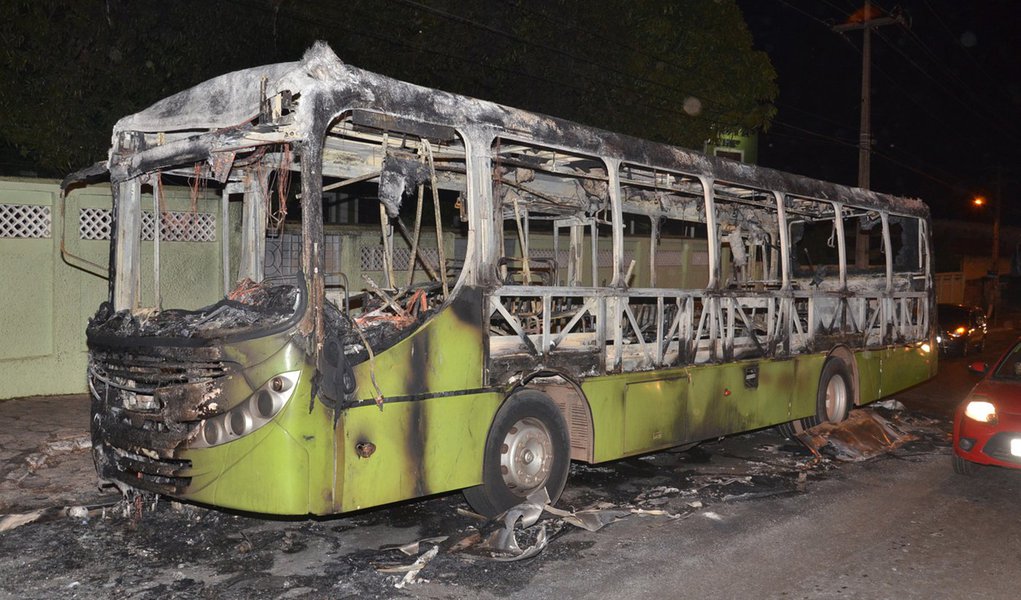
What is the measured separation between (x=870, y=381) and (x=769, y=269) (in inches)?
76.4

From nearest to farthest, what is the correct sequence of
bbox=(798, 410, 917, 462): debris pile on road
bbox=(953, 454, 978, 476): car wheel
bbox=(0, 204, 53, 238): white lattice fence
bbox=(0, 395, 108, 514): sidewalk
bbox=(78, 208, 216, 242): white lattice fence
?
bbox=(0, 395, 108, 514): sidewalk → bbox=(953, 454, 978, 476): car wheel → bbox=(798, 410, 917, 462): debris pile on road → bbox=(0, 204, 53, 238): white lattice fence → bbox=(78, 208, 216, 242): white lattice fence

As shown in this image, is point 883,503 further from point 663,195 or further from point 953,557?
point 663,195

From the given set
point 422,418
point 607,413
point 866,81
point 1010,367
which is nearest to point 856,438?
point 1010,367

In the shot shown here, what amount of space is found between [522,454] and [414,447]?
45.2 inches

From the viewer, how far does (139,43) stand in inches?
448

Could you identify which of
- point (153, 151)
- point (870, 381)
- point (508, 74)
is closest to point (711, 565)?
point (153, 151)

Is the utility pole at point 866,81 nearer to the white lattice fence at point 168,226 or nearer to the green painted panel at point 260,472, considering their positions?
the white lattice fence at point 168,226

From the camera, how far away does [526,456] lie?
6.36 metres

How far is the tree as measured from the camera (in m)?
10.8

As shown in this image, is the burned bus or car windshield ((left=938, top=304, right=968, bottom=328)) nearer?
the burned bus

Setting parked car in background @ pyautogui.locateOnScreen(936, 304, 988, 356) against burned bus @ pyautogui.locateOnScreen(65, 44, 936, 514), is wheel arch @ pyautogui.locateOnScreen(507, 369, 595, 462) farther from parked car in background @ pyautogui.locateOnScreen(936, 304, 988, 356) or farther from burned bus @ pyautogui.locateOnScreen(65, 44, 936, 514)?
parked car in background @ pyautogui.locateOnScreen(936, 304, 988, 356)

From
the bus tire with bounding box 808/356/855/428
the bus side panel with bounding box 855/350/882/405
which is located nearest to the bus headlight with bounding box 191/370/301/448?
the bus tire with bounding box 808/356/855/428

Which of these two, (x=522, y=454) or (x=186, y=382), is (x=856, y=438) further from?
(x=186, y=382)

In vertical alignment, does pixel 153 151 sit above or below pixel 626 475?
above
